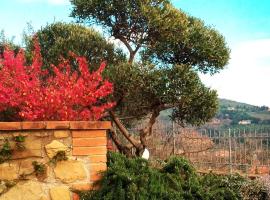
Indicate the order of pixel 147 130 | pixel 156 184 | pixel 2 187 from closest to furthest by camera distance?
1. pixel 2 187
2. pixel 156 184
3. pixel 147 130

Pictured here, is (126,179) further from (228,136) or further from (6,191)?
(228,136)

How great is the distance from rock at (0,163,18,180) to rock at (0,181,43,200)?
13cm

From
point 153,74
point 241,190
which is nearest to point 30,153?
point 241,190

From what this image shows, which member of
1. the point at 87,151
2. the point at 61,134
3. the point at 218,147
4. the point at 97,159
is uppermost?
the point at 61,134

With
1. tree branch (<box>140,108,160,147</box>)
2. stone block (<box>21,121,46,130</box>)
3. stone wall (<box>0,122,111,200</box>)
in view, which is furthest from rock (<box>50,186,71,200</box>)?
tree branch (<box>140,108,160,147</box>)

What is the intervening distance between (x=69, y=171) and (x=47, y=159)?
32 centimetres

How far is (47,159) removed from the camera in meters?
5.99

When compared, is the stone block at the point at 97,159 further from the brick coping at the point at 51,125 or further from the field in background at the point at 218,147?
the field in background at the point at 218,147

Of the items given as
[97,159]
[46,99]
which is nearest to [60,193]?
[97,159]

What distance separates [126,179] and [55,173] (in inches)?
35.4

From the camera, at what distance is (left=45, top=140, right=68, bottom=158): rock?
6.01 meters

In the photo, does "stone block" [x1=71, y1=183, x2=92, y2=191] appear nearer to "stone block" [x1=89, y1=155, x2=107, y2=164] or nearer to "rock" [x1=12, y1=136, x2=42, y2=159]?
"stone block" [x1=89, y1=155, x2=107, y2=164]

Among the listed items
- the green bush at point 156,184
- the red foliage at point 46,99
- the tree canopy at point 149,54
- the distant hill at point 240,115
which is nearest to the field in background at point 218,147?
the tree canopy at point 149,54

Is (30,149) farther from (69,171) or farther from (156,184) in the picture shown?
(156,184)
